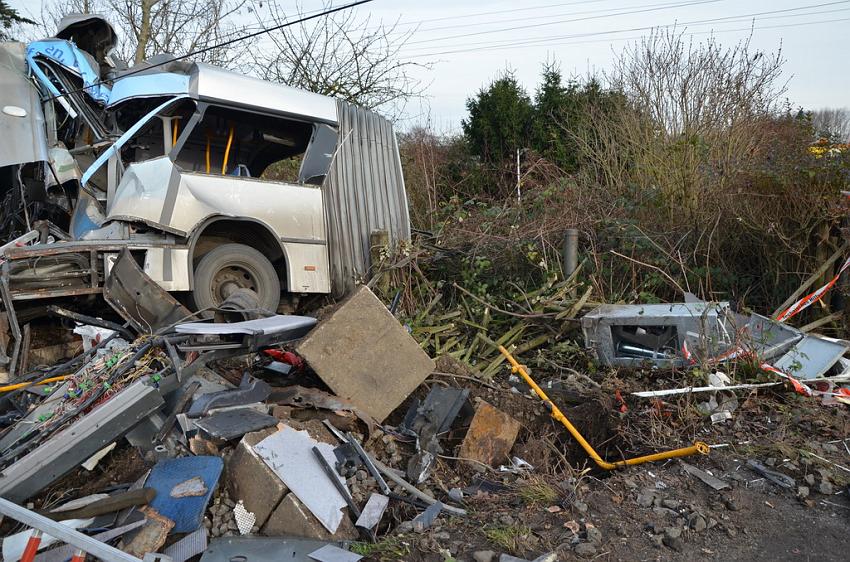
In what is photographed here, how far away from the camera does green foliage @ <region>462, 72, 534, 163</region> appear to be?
13.6 metres

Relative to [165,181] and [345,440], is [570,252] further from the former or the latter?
[165,181]

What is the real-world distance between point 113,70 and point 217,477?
5222 mm

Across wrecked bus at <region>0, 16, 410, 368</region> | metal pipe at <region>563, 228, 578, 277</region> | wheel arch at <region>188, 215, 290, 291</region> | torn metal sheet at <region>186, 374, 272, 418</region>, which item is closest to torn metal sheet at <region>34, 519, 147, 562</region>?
torn metal sheet at <region>186, 374, 272, 418</region>

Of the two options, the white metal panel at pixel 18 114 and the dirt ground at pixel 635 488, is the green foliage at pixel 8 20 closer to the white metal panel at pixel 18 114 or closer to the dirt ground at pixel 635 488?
the white metal panel at pixel 18 114

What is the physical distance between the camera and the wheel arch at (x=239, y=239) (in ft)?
18.4

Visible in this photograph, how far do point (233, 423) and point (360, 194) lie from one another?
13.4ft

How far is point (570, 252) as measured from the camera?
670cm

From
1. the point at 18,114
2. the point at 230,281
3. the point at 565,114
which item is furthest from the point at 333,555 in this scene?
the point at 565,114

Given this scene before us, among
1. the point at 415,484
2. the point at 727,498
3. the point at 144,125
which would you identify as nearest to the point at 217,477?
the point at 415,484

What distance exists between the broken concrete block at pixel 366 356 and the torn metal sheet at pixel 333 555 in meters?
1.43

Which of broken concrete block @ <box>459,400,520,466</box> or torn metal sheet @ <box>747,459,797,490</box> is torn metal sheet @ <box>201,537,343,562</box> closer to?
broken concrete block @ <box>459,400,520,466</box>

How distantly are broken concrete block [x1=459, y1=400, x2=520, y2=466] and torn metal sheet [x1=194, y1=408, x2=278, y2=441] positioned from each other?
1.30m

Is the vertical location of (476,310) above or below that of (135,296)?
below

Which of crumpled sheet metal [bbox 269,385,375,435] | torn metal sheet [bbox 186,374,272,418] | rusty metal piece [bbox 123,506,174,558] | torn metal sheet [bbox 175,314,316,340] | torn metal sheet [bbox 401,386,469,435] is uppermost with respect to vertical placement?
torn metal sheet [bbox 175,314,316,340]
